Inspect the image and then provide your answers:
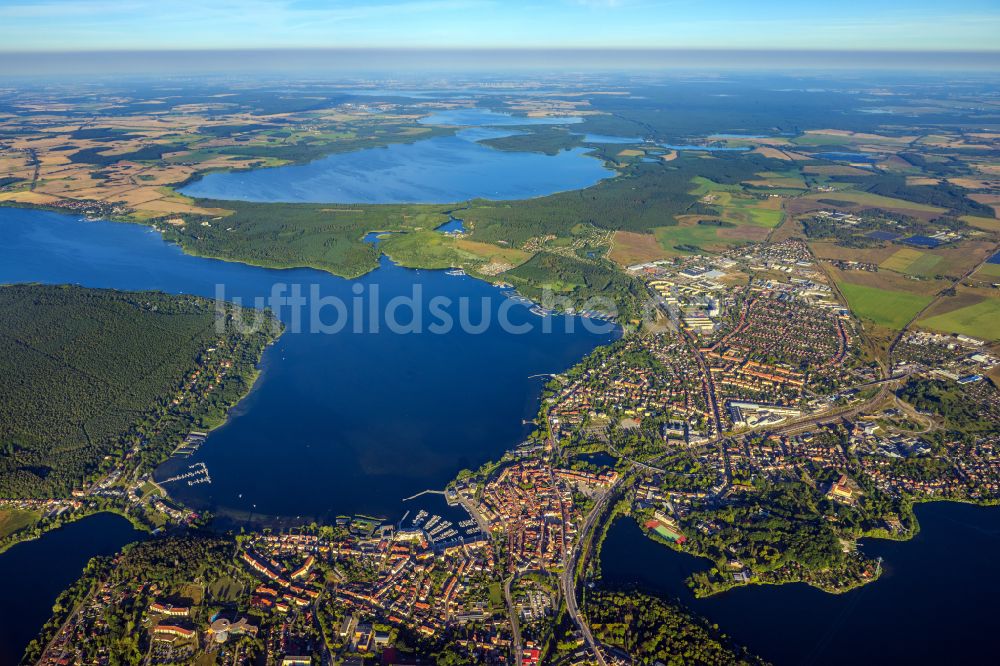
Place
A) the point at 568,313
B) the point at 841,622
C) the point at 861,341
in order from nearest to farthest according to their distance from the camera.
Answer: the point at 841,622
the point at 861,341
the point at 568,313

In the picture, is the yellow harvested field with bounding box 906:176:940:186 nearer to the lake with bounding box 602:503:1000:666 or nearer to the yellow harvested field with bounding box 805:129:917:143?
the yellow harvested field with bounding box 805:129:917:143

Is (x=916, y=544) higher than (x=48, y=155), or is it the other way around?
(x=48, y=155)

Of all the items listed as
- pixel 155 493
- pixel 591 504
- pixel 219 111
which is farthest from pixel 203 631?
pixel 219 111

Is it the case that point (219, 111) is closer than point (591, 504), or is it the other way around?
point (591, 504)

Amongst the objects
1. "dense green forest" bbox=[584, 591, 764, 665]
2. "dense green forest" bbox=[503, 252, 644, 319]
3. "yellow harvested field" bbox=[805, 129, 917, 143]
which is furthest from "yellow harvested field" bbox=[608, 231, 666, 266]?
"yellow harvested field" bbox=[805, 129, 917, 143]

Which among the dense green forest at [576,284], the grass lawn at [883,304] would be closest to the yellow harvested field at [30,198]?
the dense green forest at [576,284]

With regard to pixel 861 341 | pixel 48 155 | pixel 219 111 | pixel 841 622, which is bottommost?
pixel 841 622

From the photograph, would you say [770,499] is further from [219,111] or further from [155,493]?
[219,111]
